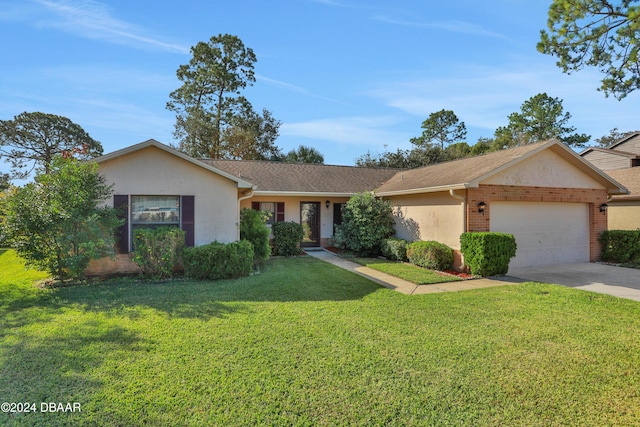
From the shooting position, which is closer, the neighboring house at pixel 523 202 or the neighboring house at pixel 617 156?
the neighboring house at pixel 523 202

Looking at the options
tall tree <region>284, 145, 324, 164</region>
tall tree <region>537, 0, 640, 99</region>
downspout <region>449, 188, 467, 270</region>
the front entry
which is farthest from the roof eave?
tall tree <region>284, 145, 324, 164</region>

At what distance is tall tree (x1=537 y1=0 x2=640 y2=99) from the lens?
23.9ft

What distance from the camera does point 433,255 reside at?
1066 cm

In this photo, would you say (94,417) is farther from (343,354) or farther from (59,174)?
(59,174)

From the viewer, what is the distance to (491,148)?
40.1 meters

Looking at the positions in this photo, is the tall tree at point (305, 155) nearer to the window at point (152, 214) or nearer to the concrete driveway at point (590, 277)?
the window at point (152, 214)

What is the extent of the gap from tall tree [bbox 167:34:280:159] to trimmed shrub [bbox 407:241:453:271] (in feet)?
77.3

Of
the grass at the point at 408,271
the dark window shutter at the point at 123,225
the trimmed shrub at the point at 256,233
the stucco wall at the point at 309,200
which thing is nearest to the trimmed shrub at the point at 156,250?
the dark window shutter at the point at 123,225

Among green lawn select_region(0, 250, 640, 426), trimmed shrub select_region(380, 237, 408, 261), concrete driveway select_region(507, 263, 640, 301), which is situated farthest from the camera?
trimmed shrub select_region(380, 237, 408, 261)

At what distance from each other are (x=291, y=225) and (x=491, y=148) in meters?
34.8

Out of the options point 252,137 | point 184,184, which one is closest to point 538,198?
point 184,184

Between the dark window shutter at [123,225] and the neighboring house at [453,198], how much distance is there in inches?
1.0

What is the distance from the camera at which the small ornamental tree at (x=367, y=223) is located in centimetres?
1352

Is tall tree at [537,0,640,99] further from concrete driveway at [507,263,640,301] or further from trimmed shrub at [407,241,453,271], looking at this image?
trimmed shrub at [407,241,453,271]
